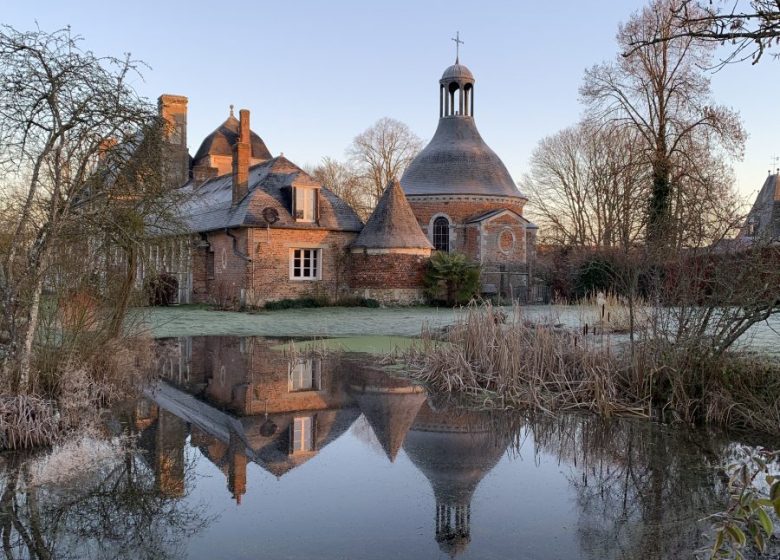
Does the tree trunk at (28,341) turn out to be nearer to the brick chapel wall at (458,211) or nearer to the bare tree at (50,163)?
the bare tree at (50,163)

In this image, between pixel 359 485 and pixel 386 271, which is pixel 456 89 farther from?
pixel 359 485

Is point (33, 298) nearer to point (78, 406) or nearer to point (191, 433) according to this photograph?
point (78, 406)

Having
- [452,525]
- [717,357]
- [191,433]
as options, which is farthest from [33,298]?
[717,357]

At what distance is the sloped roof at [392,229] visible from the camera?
25.8 meters

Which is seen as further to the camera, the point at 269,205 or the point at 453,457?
the point at 269,205

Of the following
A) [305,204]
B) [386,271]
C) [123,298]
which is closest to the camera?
[123,298]

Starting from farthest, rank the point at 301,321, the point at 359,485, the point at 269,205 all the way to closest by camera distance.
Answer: the point at 269,205, the point at 301,321, the point at 359,485

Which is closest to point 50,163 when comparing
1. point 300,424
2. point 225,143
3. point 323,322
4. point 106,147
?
point 106,147

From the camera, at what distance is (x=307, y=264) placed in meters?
25.8

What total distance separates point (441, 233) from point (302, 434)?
2766 cm

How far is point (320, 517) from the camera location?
4809mm

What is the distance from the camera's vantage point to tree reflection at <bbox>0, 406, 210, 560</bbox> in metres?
4.14

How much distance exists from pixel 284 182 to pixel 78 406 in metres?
19.6

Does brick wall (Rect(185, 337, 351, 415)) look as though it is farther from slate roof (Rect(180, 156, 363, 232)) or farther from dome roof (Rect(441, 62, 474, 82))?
dome roof (Rect(441, 62, 474, 82))
